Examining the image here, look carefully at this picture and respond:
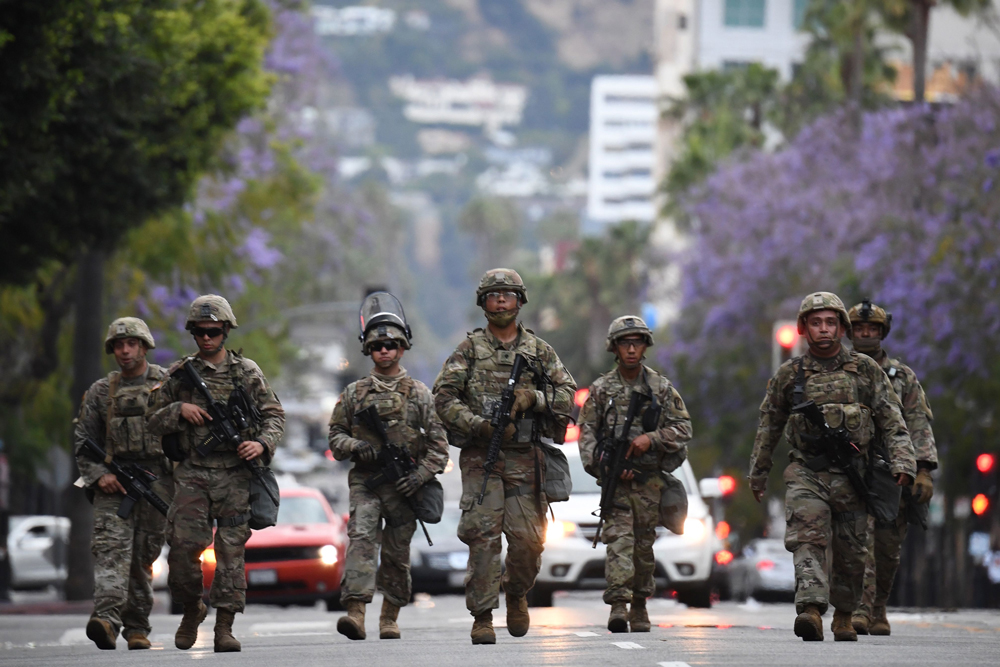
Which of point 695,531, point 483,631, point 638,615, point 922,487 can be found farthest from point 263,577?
point 922,487

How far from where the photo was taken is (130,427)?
13.6m

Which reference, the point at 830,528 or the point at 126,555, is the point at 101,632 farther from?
the point at 830,528

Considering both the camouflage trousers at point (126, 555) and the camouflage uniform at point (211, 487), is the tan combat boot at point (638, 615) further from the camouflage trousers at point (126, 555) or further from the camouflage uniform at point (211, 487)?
the camouflage trousers at point (126, 555)

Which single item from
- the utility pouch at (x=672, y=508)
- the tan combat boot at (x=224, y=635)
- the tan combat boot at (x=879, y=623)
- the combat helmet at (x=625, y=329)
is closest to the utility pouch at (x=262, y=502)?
the tan combat boot at (x=224, y=635)

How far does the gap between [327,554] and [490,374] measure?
9.72 meters

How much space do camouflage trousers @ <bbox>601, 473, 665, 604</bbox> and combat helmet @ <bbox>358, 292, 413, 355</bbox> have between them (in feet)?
5.84

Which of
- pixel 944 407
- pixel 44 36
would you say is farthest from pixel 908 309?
pixel 44 36

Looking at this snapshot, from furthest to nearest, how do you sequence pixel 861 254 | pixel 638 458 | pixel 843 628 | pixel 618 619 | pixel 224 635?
pixel 861 254 < pixel 638 458 < pixel 618 619 < pixel 224 635 < pixel 843 628

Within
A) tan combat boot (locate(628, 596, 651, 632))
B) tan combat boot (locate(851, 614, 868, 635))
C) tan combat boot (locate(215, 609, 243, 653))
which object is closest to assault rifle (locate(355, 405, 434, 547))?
tan combat boot (locate(215, 609, 243, 653))

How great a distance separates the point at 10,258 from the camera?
74.1ft

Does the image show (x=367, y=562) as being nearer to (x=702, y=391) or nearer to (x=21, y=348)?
(x=21, y=348)

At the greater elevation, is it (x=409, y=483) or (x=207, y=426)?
(x=207, y=426)

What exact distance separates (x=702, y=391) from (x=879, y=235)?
362 inches

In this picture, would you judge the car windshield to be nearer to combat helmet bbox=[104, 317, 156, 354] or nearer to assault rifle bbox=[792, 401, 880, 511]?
combat helmet bbox=[104, 317, 156, 354]
